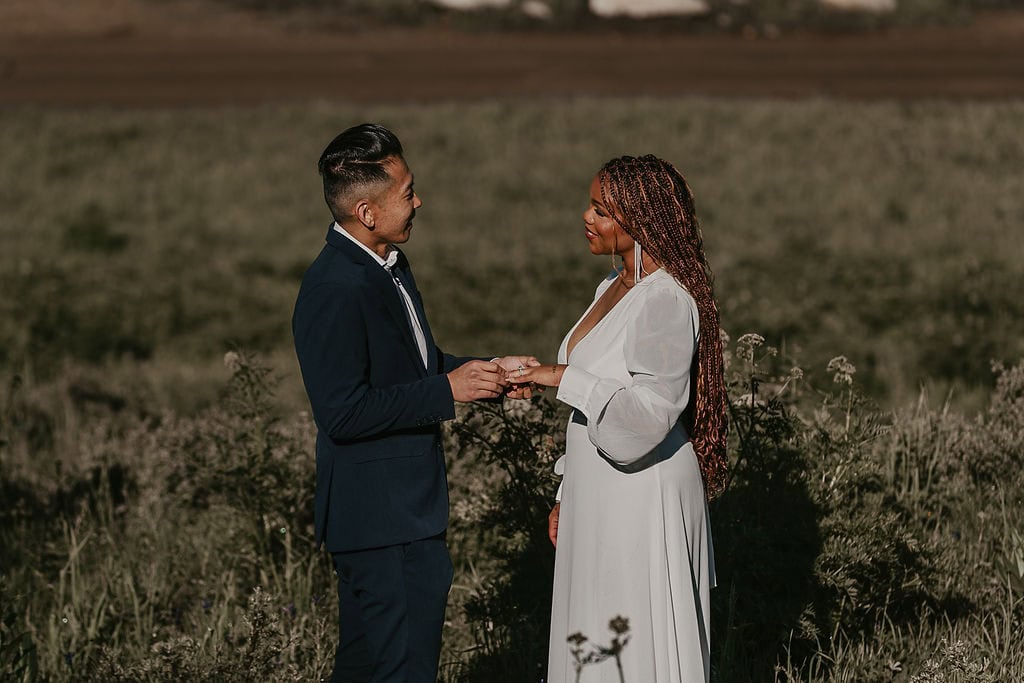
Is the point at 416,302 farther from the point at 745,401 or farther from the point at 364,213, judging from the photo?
the point at 745,401

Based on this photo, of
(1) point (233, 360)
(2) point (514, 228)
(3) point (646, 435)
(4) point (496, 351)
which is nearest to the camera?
(3) point (646, 435)

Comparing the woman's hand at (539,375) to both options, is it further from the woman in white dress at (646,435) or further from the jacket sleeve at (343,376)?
the jacket sleeve at (343,376)

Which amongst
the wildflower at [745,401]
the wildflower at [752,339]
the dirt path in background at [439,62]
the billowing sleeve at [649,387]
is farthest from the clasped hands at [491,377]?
the dirt path in background at [439,62]

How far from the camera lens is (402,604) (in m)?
3.80

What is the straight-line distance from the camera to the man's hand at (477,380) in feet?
12.5

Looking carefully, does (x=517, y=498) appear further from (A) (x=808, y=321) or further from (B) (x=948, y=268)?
(B) (x=948, y=268)

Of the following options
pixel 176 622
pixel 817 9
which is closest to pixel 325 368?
pixel 176 622

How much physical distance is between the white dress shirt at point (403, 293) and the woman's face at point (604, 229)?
21.8 inches

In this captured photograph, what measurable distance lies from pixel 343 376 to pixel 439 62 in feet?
69.3

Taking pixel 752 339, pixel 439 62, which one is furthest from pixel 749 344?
pixel 439 62

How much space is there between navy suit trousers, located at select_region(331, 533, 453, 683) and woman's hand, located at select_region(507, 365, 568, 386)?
50 cm

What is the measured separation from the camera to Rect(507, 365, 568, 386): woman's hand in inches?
148

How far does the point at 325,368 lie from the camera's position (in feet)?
12.2

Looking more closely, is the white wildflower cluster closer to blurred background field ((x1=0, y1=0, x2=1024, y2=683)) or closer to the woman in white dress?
blurred background field ((x1=0, y1=0, x2=1024, y2=683))
